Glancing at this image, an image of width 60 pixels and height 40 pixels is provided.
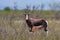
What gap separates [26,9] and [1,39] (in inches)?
34.6

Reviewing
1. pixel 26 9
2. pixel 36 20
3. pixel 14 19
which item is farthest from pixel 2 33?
pixel 36 20

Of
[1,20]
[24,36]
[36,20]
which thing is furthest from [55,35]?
[36,20]

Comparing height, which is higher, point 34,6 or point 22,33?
point 34,6

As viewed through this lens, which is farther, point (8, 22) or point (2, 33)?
point (8, 22)

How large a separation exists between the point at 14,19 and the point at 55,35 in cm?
126

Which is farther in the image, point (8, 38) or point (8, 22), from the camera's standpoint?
point (8, 22)

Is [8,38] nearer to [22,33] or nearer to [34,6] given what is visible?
[22,33]

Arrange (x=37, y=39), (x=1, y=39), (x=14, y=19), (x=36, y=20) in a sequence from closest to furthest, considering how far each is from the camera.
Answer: (x=1, y=39) → (x=37, y=39) → (x=14, y=19) → (x=36, y=20)

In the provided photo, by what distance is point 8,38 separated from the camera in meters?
6.06

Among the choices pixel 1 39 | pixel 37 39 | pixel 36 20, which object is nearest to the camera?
pixel 1 39

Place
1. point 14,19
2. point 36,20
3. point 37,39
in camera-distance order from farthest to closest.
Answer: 1. point 36,20
2. point 14,19
3. point 37,39

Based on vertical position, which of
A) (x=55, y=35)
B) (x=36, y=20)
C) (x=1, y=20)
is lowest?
(x=36, y=20)

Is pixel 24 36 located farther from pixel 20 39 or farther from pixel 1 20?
pixel 1 20

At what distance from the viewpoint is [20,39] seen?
605 centimetres
